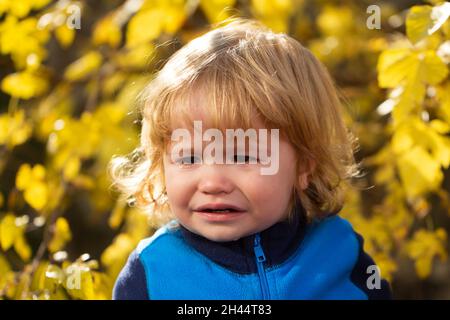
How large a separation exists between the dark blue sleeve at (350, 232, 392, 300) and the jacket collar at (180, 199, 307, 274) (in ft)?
0.45

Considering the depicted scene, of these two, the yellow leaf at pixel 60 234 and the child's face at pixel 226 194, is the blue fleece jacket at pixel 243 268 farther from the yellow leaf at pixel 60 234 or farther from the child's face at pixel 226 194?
the yellow leaf at pixel 60 234

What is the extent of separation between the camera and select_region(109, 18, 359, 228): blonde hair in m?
1.19

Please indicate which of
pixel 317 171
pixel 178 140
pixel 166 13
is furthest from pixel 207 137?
pixel 166 13

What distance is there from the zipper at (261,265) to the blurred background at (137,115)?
300 millimetres

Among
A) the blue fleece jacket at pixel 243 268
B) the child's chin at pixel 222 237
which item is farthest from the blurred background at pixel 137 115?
the child's chin at pixel 222 237

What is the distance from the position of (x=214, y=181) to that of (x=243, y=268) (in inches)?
6.4

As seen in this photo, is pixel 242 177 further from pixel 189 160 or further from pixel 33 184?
pixel 33 184

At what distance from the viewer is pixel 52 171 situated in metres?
2.25

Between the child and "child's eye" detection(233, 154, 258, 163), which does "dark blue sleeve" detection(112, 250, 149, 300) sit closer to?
the child

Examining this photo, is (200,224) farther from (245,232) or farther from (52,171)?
(52,171)

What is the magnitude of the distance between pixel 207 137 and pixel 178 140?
61 millimetres

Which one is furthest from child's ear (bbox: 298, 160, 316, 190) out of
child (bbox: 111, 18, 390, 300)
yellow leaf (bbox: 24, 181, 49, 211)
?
yellow leaf (bbox: 24, 181, 49, 211)

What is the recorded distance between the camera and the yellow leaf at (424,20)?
1221mm

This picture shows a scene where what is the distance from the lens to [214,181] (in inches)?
45.2
